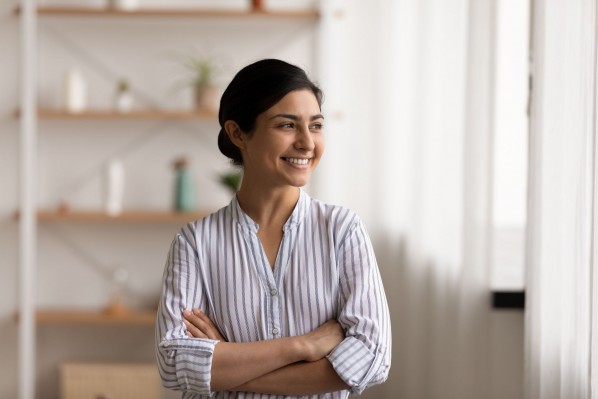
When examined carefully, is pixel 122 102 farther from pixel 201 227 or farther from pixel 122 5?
pixel 201 227

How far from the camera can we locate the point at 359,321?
1.67 m

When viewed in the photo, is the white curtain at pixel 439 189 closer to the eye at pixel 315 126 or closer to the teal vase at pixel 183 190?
the teal vase at pixel 183 190

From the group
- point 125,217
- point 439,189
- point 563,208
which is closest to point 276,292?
point 563,208

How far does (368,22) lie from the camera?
5.09 meters

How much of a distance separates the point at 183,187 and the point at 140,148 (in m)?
0.35

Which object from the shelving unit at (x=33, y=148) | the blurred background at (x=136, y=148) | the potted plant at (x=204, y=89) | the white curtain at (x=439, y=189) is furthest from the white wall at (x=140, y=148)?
the white curtain at (x=439, y=189)

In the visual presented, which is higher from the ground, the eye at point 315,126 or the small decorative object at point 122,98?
the small decorative object at point 122,98

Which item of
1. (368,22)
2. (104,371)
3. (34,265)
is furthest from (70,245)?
(368,22)

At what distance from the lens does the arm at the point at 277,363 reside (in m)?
1.64

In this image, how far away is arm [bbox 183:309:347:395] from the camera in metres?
1.64

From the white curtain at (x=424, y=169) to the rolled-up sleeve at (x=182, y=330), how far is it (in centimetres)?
167

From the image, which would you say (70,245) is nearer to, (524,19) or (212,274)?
(524,19)

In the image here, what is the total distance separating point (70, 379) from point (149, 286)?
577 mm

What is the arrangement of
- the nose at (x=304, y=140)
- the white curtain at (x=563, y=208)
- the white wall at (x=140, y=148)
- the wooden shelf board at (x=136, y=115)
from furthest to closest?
the white wall at (x=140, y=148) → the wooden shelf board at (x=136, y=115) → the white curtain at (x=563, y=208) → the nose at (x=304, y=140)
